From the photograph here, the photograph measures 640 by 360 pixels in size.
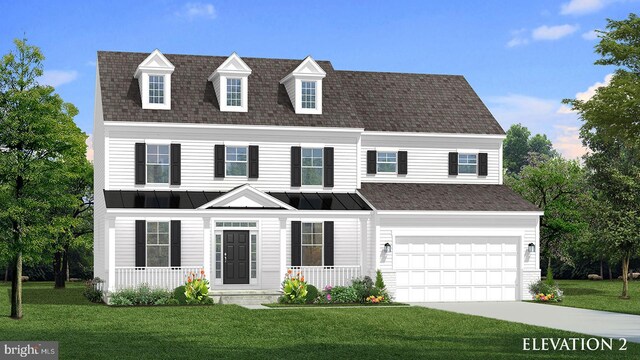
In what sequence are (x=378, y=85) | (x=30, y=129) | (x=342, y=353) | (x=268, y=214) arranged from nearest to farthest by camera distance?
(x=342, y=353), (x=30, y=129), (x=268, y=214), (x=378, y=85)

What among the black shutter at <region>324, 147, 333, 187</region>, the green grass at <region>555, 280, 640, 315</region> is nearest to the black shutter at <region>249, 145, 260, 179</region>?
the black shutter at <region>324, 147, 333, 187</region>

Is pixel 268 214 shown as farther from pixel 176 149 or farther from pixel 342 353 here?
pixel 342 353

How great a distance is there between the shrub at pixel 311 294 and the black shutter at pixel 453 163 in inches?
361

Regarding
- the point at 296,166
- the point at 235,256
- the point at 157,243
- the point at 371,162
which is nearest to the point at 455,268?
the point at 371,162

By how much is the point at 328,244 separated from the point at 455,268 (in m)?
4.95

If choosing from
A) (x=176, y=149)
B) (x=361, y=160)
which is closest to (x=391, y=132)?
(x=361, y=160)

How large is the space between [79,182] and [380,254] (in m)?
23.0

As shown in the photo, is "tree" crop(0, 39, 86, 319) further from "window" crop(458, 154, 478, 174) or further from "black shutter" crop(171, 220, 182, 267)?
"window" crop(458, 154, 478, 174)

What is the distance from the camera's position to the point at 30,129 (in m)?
28.8

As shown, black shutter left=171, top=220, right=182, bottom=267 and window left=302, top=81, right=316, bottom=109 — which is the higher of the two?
window left=302, top=81, right=316, bottom=109

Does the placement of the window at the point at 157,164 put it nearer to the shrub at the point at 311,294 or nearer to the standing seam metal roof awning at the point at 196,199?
the standing seam metal roof awning at the point at 196,199

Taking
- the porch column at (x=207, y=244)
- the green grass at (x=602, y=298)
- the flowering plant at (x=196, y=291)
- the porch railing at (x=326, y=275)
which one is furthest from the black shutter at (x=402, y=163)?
the flowering plant at (x=196, y=291)

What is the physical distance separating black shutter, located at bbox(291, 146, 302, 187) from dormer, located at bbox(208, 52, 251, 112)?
8.45ft

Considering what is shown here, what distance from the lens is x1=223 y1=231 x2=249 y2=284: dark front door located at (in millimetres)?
37000
